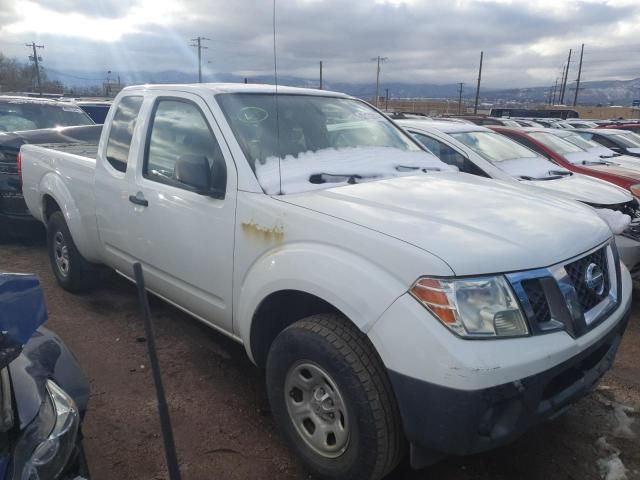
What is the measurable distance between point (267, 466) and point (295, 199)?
136 cm

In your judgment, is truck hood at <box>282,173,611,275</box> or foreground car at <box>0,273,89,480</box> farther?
truck hood at <box>282,173,611,275</box>

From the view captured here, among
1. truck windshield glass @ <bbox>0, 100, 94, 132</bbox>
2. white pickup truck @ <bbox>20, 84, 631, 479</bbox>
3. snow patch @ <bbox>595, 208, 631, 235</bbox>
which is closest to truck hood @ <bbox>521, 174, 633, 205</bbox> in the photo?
snow patch @ <bbox>595, 208, 631, 235</bbox>

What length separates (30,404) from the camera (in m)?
1.48

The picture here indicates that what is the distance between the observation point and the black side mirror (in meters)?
2.77

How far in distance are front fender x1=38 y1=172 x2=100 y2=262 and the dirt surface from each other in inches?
22.9

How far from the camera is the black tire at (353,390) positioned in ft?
6.81

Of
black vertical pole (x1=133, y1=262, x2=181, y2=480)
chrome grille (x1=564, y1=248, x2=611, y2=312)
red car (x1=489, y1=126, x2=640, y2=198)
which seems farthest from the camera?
red car (x1=489, y1=126, x2=640, y2=198)

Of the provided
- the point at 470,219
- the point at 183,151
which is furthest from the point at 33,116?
the point at 470,219

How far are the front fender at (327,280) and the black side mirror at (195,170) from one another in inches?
22.9

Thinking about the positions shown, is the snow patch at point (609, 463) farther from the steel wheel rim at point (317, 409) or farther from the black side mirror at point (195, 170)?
the black side mirror at point (195, 170)

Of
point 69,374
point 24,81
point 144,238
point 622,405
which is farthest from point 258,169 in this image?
point 24,81

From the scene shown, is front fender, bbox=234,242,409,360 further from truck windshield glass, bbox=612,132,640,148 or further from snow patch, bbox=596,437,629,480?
truck windshield glass, bbox=612,132,640,148

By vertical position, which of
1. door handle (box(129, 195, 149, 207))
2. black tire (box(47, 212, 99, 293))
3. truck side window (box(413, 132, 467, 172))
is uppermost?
truck side window (box(413, 132, 467, 172))

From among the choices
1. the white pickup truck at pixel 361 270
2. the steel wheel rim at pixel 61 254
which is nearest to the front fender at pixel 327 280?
the white pickup truck at pixel 361 270
